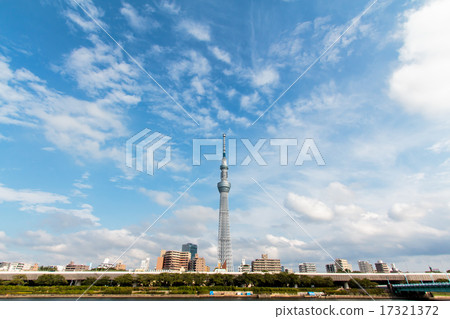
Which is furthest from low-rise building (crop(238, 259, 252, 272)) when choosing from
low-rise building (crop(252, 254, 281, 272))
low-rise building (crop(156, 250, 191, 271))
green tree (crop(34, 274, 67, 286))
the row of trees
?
green tree (crop(34, 274, 67, 286))

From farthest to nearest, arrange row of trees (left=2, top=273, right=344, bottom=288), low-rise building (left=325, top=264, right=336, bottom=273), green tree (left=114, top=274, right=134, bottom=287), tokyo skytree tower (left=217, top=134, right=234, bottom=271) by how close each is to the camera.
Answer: low-rise building (left=325, top=264, right=336, bottom=273)
tokyo skytree tower (left=217, top=134, right=234, bottom=271)
row of trees (left=2, top=273, right=344, bottom=288)
green tree (left=114, top=274, right=134, bottom=287)

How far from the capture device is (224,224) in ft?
417

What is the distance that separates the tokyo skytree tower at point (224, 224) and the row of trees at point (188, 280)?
45.5 m

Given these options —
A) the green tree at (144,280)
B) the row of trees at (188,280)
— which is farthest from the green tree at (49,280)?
the green tree at (144,280)

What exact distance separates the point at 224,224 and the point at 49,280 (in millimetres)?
76321

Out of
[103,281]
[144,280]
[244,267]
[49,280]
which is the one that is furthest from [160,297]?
[244,267]

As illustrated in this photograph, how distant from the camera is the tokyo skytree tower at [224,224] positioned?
398 feet

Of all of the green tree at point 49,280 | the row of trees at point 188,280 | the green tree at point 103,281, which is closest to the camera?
the green tree at point 49,280

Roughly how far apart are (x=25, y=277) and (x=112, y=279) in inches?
916

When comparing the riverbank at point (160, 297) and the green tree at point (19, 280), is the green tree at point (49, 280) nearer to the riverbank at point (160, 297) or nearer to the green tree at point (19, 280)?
the green tree at point (19, 280)

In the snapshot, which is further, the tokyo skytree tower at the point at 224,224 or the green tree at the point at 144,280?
the tokyo skytree tower at the point at 224,224

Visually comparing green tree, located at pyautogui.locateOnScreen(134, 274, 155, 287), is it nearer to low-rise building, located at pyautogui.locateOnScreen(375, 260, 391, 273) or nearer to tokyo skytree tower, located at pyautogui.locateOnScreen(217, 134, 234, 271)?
tokyo skytree tower, located at pyautogui.locateOnScreen(217, 134, 234, 271)

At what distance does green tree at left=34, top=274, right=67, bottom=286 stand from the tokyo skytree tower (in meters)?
67.1

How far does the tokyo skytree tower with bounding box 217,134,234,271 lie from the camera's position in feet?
398
